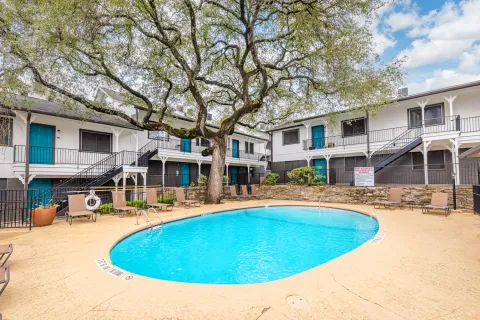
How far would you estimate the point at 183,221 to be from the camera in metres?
10.7

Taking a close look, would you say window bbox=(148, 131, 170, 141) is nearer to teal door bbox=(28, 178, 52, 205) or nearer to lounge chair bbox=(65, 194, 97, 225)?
teal door bbox=(28, 178, 52, 205)

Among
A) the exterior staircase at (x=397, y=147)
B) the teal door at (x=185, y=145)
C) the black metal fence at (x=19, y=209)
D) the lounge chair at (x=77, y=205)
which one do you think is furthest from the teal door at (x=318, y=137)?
the black metal fence at (x=19, y=209)

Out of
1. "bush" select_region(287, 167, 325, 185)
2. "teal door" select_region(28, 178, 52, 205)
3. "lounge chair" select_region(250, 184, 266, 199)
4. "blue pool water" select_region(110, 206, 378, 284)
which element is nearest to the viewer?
"blue pool water" select_region(110, 206, 378, 284)

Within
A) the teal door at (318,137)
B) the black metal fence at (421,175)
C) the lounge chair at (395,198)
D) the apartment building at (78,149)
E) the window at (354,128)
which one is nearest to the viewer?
the apartment building at (78,149)

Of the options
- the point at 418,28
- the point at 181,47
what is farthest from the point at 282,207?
the point at 418,28

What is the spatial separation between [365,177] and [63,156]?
18.1 meters

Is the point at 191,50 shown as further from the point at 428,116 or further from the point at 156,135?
the point at 428,116

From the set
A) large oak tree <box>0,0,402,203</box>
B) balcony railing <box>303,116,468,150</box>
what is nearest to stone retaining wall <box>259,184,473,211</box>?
balcony railing <box>303,116,468,150</box>

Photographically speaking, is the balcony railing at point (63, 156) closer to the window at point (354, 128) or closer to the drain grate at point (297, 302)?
the drain grate at point (297, 302)

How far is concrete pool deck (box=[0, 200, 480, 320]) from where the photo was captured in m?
2.96

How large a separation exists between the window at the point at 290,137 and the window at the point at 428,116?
9.15 metres

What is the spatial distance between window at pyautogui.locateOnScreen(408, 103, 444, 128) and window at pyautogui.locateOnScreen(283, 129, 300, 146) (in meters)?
9.15

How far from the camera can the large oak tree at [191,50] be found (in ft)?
30.9

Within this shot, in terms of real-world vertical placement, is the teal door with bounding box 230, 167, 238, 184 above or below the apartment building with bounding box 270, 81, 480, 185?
below
